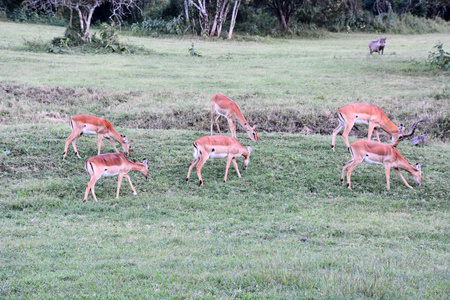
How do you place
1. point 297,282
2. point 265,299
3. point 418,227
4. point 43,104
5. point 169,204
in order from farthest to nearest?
point 43,104
point 169,204
point 418,227
point 297,282
point 265,299

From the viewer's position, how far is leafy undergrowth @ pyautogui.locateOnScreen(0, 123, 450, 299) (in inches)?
172

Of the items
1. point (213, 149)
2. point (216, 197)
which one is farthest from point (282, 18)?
point (216, 197)

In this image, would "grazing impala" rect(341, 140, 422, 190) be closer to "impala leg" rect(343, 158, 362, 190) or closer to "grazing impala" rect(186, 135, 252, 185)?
"impala leg" rect(343, 158, 362, 190)

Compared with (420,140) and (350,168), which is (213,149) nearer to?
(350,168)

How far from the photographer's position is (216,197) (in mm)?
8016

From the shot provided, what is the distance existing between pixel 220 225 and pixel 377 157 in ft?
11.2

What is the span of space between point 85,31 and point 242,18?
14.8 metres

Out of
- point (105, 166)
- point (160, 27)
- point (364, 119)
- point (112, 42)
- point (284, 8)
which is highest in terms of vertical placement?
point (284, 8)

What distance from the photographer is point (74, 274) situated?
4547 mm

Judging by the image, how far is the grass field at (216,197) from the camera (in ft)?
14.7

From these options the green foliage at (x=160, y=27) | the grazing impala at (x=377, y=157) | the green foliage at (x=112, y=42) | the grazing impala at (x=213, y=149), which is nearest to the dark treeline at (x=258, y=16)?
the green foliage at (x=160, y=27)

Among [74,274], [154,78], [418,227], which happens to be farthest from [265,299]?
[154,78]

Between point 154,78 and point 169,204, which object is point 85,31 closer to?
point 154,78

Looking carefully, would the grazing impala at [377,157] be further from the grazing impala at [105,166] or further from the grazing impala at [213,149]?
the grazing impala at [105,166]
